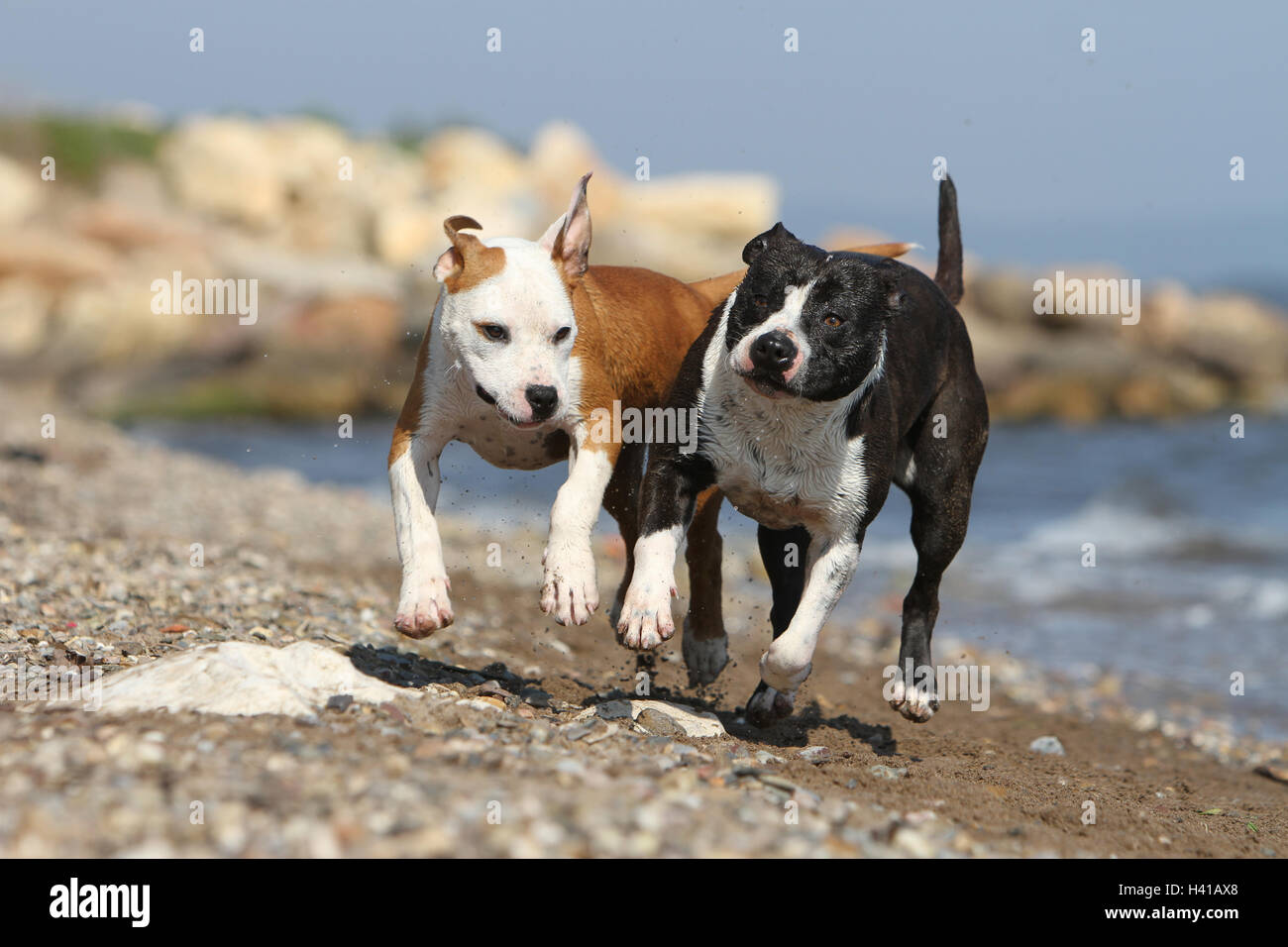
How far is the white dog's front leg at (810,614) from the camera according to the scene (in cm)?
560

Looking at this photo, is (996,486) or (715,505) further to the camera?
(996,486)

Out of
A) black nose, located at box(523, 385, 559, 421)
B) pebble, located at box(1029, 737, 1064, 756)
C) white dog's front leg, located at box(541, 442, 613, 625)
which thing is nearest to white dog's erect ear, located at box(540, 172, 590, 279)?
black nose, located at box(523, 385, 559, 421)

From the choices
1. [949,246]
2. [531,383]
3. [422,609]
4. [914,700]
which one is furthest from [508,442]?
[949,246]

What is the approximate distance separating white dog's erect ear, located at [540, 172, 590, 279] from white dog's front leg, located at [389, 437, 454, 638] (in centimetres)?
97

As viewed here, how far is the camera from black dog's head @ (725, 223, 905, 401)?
5148 millimetres

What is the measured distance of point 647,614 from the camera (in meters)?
5.32

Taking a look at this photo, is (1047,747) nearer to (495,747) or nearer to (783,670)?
(783,670)

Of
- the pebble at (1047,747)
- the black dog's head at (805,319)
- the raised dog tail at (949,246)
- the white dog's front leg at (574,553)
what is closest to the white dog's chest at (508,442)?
the white dog's front leg at (574,553)

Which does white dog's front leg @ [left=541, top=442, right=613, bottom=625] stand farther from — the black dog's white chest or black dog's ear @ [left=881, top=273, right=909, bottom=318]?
black dog's ear @ [left=881, top=273, right=909, bottom=318]

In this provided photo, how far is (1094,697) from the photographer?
9.67 m

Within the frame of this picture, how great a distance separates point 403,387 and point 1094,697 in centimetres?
A: 2184
